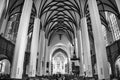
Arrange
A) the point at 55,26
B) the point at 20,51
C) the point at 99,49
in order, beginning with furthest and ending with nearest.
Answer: the point at 55,26, the point at 20,51, the point at 99,49

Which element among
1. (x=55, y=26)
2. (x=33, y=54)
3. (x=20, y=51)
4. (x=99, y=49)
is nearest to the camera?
(x=99, y=49)

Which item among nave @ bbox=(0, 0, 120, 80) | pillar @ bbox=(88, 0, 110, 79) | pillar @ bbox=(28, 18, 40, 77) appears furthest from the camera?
pillar @ bbox=(28, 18, 40, 77)

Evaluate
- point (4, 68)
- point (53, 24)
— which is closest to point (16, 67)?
point (4, 68)

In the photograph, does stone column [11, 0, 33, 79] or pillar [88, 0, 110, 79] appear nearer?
pillar [88, 0, 110, 79]

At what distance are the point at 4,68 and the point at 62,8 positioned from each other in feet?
53.7

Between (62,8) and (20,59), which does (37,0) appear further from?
(20,59)

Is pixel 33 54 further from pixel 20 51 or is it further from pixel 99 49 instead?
pixel 99 49

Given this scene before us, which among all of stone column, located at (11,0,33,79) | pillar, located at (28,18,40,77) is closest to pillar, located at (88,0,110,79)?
stone column, located at (11,0,33,79)

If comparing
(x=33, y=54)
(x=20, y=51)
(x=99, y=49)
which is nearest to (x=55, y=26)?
(x=33, y=54)

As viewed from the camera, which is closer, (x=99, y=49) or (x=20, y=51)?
(x=99, y=49)

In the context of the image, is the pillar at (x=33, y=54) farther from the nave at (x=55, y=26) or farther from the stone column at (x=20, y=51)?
the stone column at (x=20, y=51)

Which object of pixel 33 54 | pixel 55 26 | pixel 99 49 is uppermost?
pixel 55 26

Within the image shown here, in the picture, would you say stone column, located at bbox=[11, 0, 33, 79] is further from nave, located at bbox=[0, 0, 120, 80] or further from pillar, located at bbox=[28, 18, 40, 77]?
pillar, located at bbox=[28, 18, 40, 77]

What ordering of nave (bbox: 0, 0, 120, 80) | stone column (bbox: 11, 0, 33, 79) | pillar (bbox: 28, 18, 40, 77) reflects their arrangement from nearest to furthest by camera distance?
stone column (bbox: 11, 0, 33, 79), nave (bbox: 0, 0, 120, 80), pillar (bbox: 28, 18, 40, 77)
